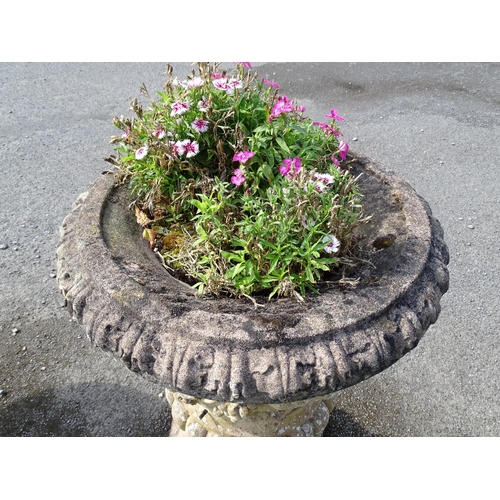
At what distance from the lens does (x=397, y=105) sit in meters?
5.36

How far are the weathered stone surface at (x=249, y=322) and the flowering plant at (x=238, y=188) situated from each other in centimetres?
12

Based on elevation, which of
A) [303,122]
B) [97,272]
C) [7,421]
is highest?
[303,122]

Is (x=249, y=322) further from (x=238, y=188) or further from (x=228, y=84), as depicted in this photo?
(x=228, y=84)

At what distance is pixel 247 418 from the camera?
188 centimetres

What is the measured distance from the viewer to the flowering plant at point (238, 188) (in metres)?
1.58

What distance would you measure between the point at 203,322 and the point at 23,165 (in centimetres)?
368

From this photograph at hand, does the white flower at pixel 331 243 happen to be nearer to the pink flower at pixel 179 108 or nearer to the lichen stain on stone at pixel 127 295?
the lichen stain on stone at pixel 127 295

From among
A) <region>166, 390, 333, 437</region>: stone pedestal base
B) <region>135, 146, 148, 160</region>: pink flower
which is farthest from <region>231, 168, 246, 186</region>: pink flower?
<region>166, 390, 333, 437</region>: stone pedestal base

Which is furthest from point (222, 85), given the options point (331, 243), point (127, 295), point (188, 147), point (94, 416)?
point (94, 416)

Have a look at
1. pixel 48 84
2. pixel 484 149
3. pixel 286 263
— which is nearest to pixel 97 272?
pixel 286 263


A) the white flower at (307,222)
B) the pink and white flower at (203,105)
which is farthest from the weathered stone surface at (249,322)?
the pink and white flower at (203,105)

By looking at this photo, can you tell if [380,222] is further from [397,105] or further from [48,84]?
[48,84]

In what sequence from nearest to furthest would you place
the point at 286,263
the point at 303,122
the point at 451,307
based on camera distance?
the point at 286,263, the point at 303,122, the point at 451,307

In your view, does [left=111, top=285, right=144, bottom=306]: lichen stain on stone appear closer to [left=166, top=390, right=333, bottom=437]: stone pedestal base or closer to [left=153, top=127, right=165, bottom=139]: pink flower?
[left=166, top=390, right=333, bottom=437]: stone pedestal base
